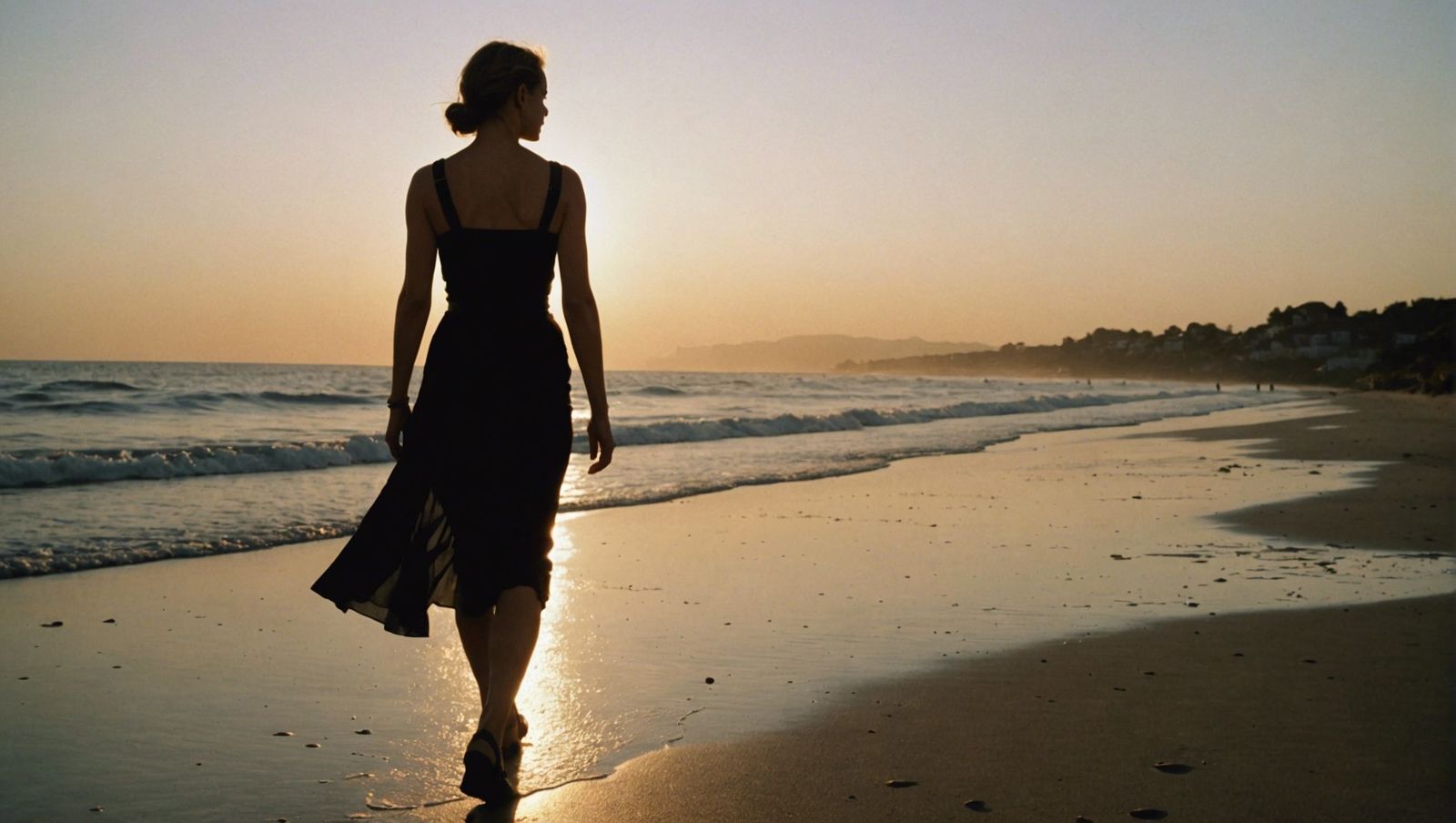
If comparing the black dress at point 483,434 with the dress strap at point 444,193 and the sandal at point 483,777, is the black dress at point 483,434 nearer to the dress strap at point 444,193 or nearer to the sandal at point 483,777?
the dress strap at point 444,193

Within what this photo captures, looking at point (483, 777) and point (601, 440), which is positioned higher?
point (601, 440)

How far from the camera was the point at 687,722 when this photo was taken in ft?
11.9

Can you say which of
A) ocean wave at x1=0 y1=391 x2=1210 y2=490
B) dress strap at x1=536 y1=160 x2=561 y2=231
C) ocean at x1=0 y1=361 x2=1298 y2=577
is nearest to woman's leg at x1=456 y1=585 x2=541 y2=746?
dress strap at x1=536 y1=160 x2=561 y2=231

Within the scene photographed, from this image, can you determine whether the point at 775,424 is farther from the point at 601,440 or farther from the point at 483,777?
the point at 483,777

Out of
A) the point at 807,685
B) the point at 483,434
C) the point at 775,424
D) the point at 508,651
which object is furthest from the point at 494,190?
the point at 775,424

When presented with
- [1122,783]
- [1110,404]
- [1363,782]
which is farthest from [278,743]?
[1110,404]

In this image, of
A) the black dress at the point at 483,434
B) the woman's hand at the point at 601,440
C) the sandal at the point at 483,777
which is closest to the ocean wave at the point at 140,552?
the black dress at the point at 483,434

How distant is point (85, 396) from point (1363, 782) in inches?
1203

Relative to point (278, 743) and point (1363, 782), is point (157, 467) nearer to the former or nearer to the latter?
point (278, 743)

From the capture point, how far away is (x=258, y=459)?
14.2m

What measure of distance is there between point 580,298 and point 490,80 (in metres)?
0.63

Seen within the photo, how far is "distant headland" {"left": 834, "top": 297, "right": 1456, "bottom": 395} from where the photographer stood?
57469mm

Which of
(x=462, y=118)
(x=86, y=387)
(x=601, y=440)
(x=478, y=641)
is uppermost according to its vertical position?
(x=462, y=118)

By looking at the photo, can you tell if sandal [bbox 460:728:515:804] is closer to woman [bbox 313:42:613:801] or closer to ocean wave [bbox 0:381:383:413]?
woman [bbox 313:42:613:801]
